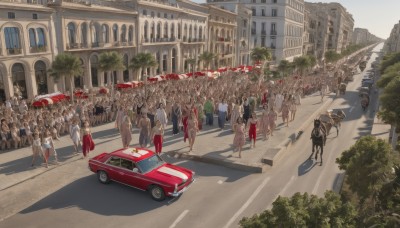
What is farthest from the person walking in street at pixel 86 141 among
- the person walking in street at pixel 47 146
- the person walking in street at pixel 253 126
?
the person walking in street at pixel 253 126

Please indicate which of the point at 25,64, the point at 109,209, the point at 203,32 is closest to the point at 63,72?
the point at 25,64

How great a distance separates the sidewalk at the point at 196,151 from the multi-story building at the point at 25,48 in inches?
503

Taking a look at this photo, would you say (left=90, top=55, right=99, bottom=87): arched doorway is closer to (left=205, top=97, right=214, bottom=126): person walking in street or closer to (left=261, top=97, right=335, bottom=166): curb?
(left=205, top=97, right=214, bottom=126): person walking in street

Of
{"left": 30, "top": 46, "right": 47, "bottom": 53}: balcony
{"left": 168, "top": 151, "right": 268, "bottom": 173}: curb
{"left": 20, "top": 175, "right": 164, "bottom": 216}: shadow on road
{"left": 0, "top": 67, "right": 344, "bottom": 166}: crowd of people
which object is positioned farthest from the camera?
{"left": 30, "top": 46, "right": 47, "bottom": 53}: balcony

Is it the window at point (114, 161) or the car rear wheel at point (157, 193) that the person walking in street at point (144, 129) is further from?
the car rear wheel at point (157, 193)

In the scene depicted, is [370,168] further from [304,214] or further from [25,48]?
[25,48]

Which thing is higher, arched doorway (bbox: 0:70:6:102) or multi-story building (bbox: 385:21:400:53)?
multi-story building (bbox: 385:21:400:53)

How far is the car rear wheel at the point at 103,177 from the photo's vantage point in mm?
11648

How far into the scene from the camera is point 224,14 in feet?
202

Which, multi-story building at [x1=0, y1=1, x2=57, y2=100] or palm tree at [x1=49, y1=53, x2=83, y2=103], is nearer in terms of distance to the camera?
palm tree at [x1=49, y1=53, x2=83, y2=103]

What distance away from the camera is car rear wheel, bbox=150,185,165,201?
10.5 metres

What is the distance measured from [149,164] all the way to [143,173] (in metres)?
0.44

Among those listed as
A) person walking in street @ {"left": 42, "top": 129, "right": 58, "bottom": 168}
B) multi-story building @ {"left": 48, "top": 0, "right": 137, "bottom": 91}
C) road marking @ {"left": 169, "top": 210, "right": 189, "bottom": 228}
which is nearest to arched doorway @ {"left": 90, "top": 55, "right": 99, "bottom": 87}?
multi-story building @ {"left": 48, "top": 0, "right": 137, "bottom": 91}

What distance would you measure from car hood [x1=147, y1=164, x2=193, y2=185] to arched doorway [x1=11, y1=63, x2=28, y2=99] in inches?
840
